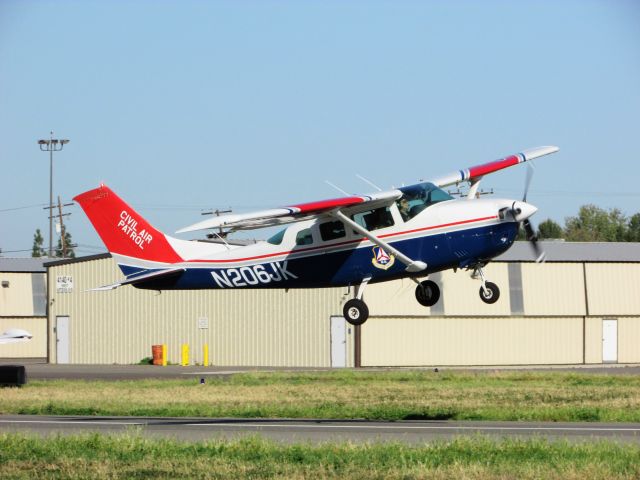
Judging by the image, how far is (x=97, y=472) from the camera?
54.2ft

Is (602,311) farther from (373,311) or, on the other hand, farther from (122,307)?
(122,307)

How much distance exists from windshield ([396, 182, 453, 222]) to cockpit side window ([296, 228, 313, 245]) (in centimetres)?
237

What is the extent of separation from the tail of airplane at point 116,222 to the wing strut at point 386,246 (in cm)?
599

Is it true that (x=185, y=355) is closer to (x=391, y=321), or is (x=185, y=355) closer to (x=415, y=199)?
(x=391, y=321)

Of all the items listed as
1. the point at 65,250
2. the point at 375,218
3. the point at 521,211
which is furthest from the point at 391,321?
the point at 65,250

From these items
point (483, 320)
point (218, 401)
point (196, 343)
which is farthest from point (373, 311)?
point (218, 401)

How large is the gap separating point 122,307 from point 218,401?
Result: 27817mm

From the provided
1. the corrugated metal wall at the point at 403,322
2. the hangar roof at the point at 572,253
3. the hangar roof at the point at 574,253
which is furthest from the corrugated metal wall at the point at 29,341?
the hangar roof at the point at 574,253

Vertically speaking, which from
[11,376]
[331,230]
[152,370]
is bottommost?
[152,370]

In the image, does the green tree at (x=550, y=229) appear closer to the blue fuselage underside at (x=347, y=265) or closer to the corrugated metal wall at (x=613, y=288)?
the corrugated metal wall at (x=613, y=288)

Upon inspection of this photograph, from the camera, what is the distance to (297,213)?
24.3 metres

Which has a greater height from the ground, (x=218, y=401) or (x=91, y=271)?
(x=91, y=271)

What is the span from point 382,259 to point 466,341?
31448 mm

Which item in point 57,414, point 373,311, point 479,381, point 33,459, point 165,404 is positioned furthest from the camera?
point 373,311
